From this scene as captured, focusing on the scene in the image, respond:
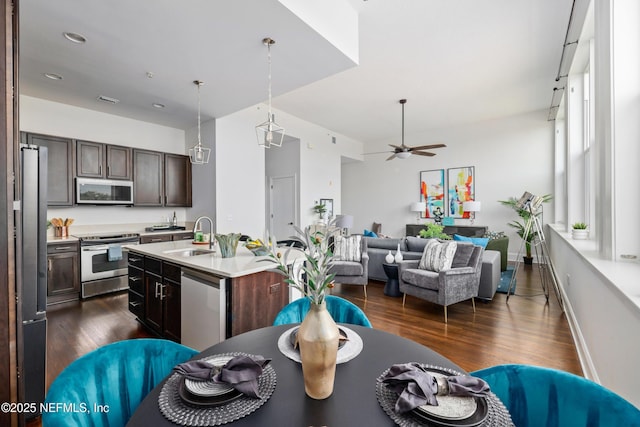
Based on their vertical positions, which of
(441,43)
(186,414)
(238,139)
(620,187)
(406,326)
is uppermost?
(441,43)

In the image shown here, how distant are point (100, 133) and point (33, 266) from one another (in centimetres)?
386

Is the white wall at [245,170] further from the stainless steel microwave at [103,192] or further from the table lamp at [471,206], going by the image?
the table lamp at [471,206]

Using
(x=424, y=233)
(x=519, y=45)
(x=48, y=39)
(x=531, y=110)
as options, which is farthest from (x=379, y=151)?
(x=48, y=39)

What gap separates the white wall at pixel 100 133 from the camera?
13.6ft

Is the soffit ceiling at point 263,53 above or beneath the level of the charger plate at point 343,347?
above

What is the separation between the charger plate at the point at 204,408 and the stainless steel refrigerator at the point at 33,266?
151cm

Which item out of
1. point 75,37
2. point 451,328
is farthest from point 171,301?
point 451,328

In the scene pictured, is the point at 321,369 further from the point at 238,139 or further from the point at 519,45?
the point at 238,139

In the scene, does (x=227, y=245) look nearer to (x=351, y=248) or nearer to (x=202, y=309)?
(x=202, y=309)

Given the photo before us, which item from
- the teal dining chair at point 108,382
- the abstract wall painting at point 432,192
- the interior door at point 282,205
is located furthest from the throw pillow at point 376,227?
the teal dining chair at point 108,382

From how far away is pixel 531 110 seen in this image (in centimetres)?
646

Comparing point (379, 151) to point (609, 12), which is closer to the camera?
point (609, 12)

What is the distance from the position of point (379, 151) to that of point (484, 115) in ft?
9.79

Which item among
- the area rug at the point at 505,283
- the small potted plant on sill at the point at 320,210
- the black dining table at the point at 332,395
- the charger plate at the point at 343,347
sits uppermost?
the small potted plant on sill at the point at 320,210
